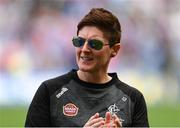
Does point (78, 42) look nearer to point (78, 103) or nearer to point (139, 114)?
point (78, 103)

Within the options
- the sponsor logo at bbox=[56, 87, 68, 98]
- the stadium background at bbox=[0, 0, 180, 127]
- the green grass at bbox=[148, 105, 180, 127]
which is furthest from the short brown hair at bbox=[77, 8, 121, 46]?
the stadium background at bbox=[0, 0, 180, 127]

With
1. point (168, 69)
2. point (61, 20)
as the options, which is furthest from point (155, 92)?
point (61, 20)

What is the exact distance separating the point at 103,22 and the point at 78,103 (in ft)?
1.59

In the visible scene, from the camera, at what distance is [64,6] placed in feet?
46.8

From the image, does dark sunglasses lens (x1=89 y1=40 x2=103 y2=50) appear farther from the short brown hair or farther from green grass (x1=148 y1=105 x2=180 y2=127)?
green grass (x1=148 y1=105 x2=180 y2=127)

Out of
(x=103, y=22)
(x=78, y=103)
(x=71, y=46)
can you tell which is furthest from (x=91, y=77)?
(x=71, y=46)

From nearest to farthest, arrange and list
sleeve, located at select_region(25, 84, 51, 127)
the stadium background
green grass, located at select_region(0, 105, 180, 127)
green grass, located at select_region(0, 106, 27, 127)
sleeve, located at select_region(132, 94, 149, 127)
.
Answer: sleeve, located at select_region(25, 84, 51, 127)
sleeve, located at select_region(132, 94, 149, 127)
green grass, located at select_region(0, 106, 27, 127)
green grass, located at select_region(0, 105, 180, 127)
the stadium background

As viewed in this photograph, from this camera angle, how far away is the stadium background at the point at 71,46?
13.3 meters

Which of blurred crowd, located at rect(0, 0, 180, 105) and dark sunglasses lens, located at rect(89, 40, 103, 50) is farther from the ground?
dark sunglasses lens, located at rect(89, 40, 103, 50)

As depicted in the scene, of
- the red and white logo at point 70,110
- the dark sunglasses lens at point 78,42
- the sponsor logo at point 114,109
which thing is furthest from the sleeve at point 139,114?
the dark sunglasses lens at point 78,42

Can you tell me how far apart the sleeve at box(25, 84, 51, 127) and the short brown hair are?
45 centimetres

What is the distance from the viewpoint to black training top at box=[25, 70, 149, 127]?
12.0ft

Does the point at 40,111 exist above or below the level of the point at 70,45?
above

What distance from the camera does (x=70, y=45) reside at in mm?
13508
